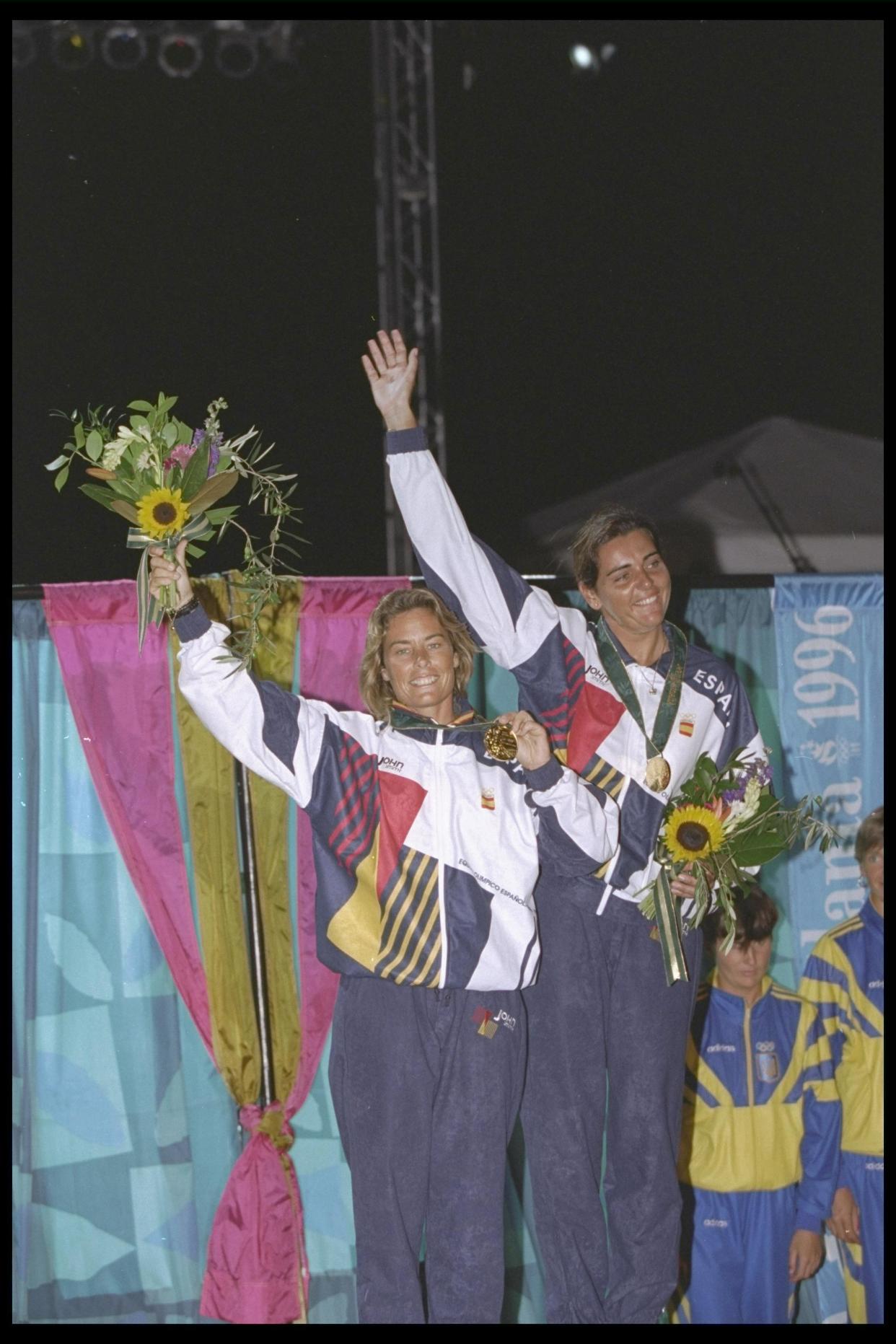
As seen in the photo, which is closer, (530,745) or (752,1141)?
(530,745)

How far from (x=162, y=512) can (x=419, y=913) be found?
1081mm

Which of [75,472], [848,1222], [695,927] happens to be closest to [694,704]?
[695,927]

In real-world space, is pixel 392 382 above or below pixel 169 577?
above

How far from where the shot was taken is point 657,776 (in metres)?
3.46

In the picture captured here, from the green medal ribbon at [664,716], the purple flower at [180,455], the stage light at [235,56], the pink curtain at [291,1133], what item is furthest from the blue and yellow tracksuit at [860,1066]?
the stage light at [235,56]

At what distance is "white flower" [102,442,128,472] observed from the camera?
3.21 metres

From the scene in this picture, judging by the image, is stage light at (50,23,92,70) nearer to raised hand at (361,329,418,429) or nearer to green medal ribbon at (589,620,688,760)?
raised hand at (361,329,418,429)

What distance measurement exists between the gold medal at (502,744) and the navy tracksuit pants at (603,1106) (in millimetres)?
460

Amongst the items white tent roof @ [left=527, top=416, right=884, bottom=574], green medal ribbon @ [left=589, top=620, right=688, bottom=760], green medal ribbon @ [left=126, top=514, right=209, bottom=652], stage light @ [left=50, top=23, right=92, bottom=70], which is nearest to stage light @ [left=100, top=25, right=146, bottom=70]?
stage light @ [left=50, top=23, right=92, bottom=70]

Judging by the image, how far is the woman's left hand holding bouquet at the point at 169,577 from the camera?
10.2 ft

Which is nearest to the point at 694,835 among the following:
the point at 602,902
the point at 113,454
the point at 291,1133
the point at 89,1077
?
the point at 602,902

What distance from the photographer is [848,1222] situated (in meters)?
4.19

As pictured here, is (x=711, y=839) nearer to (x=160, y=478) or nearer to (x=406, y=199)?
(x=160, y=478)

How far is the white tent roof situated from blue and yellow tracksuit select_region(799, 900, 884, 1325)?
4.69 feet
